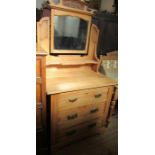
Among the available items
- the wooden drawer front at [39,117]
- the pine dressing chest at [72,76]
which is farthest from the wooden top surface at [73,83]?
→ the wooden drawer front at [39,117]

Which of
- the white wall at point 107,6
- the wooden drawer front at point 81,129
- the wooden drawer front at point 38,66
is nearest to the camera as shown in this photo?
the wooden drawer front at point 38,66

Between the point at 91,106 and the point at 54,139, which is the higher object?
the point at 91,106

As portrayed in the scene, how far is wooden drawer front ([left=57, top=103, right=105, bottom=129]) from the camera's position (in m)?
1.38

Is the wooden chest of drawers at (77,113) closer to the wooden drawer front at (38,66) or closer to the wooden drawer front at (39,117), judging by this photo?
the wooden drawer front at (39,117)

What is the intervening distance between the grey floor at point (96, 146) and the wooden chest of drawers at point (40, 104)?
23cm

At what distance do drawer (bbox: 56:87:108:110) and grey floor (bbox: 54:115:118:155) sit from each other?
0.51 meters

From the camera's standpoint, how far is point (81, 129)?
5.17 ft

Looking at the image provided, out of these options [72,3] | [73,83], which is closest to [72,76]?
[73,83]

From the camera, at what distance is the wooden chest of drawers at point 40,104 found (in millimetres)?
1062

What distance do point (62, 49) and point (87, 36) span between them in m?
0.35
